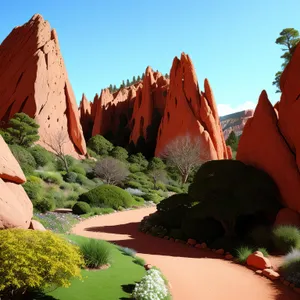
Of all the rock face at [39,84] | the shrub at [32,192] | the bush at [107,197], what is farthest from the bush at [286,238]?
the rock face at [39,84]

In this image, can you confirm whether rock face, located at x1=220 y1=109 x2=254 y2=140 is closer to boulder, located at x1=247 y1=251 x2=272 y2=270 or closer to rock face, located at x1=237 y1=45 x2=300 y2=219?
rock face, located at x1=237 y1=45 x2=300 y2=219

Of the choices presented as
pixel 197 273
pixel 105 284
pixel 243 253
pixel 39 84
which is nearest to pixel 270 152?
→ pixel 243 253

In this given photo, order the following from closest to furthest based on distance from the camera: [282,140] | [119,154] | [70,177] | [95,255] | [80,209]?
[95,255], [282,140], [80,209], [70,177], [119,154]

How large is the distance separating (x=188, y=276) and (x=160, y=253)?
281cm

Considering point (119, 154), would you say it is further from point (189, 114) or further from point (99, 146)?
point (189, 114)

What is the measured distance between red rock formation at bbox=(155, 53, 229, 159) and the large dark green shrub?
103 feet

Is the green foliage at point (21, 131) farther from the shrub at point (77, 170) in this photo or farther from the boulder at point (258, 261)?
the boulder at point (258, 261)

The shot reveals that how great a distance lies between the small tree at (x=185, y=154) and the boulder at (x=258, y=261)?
28.7 m

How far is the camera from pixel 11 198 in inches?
247

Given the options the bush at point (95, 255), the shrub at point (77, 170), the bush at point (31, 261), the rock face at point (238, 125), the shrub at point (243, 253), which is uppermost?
A: the rock face at point (238, 125)

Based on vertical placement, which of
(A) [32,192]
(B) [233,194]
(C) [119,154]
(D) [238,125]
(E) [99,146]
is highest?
(D) [238,125]

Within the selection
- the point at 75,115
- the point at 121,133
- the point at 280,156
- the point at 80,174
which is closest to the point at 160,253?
the point at 280,156

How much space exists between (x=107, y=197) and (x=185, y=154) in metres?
20.1

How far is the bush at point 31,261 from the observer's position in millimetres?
4891
